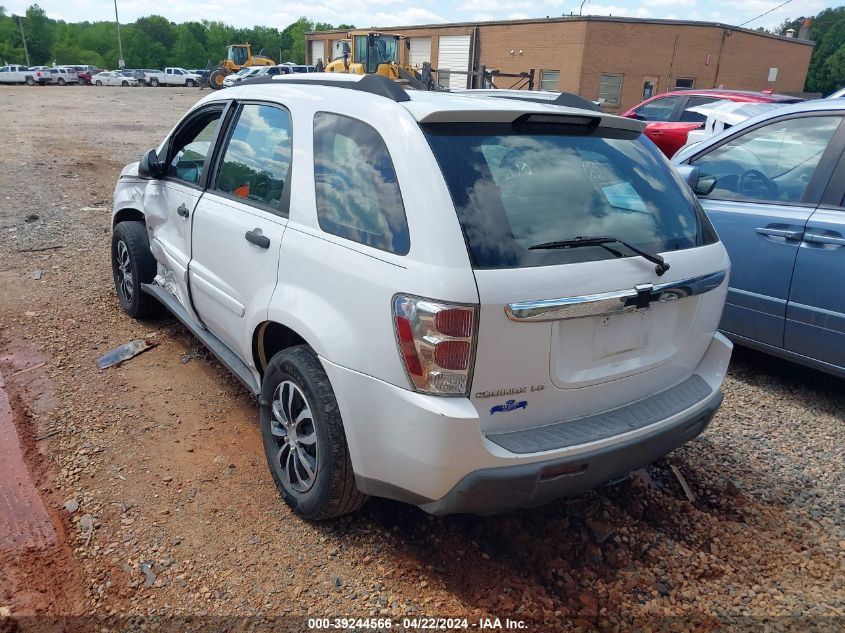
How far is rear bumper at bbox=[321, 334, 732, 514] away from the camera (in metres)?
2.16

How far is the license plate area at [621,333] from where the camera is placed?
2.39 m

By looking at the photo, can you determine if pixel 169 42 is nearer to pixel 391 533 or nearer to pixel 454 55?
pixel 454 55

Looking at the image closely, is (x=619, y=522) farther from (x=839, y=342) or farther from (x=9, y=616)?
(x=9, y=616)

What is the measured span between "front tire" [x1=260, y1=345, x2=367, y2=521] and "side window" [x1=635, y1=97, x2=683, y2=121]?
372 inches

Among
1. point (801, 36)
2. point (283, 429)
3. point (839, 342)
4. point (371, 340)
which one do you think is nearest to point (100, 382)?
point (283, 429)

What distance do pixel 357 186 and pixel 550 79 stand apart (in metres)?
34.9

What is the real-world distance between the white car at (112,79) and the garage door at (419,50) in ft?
82.2

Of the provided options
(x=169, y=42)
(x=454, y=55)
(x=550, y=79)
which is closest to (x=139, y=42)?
(x=169, y=42)

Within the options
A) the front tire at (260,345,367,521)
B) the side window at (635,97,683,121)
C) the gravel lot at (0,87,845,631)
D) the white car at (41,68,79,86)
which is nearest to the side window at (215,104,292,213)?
the front tire at (260,345,367,521)

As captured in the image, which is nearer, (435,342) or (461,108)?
(435,342)

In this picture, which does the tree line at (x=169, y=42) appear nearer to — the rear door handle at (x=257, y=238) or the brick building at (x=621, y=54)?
the brick building at (x=621, y=54)

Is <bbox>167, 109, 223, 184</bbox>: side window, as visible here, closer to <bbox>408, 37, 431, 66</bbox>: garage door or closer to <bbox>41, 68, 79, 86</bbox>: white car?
<bbox>408, 37, 431, 66</bbox>: garage door

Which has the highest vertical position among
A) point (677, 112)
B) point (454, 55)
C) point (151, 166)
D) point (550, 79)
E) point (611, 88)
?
point (454, 55)

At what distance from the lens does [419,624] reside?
2379 mm
